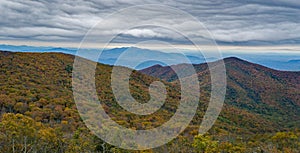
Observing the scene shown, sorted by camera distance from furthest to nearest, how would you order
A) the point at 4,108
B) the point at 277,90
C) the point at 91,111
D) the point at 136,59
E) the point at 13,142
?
the point at 277,90, the point at 4,108, the point at 91,111, the point at 13,142, the point at 136,59

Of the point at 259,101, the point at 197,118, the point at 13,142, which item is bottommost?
the point at 259,101

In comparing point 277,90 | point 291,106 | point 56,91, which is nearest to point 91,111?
point 56,91

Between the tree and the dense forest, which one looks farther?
the tree

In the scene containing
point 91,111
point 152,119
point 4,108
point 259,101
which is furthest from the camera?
point 259,101

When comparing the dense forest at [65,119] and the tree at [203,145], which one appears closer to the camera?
the dense forest at [65,119]

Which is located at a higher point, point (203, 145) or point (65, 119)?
point (203, 145)

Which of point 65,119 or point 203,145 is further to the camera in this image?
point 65,119

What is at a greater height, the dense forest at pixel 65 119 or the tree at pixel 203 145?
the tree at pixel 203 145

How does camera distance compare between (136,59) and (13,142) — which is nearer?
(136,59)

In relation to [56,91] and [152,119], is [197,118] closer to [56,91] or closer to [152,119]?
[152,119]

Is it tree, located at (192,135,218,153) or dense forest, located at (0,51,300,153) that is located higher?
tree, located at (192,135,218,153)

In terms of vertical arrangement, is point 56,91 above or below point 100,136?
below
